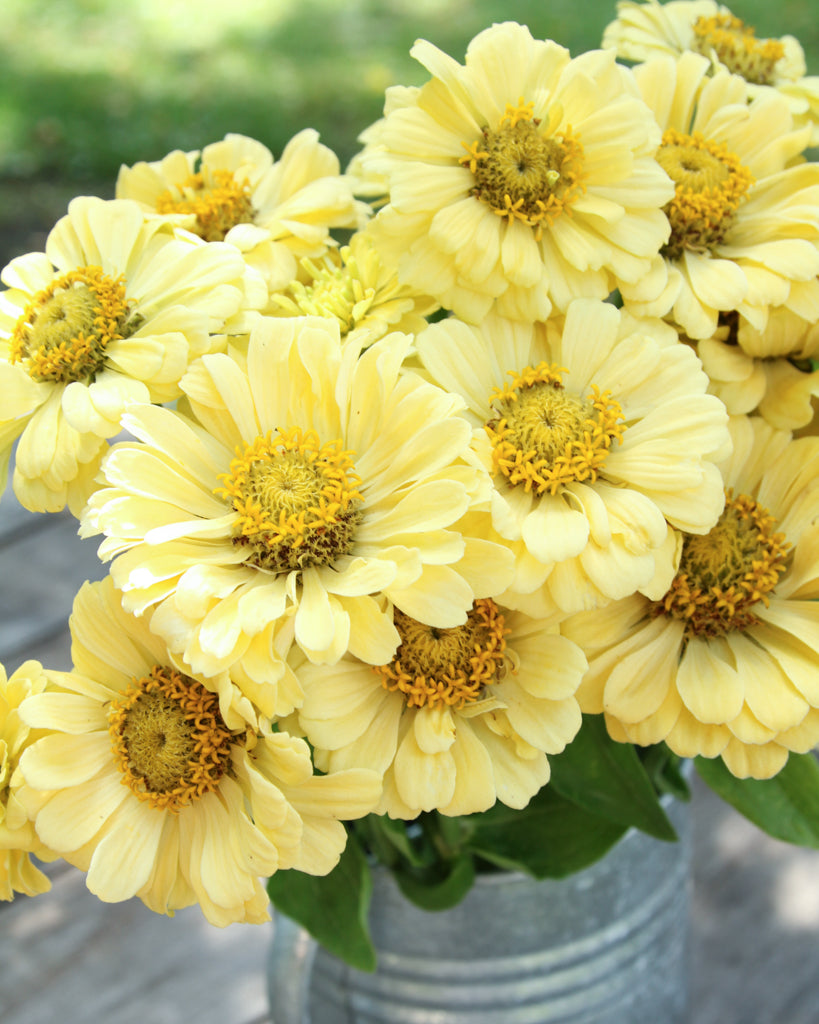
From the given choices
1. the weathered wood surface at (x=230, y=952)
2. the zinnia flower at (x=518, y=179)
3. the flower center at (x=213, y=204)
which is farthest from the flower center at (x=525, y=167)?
the weathered wood surface at (x=230, y=952)

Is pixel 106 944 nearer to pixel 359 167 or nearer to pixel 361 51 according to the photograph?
pixel 359 167

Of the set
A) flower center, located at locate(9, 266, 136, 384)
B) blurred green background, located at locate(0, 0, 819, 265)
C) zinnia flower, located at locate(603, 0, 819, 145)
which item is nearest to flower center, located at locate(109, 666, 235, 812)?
flower center, located at locate(9, 266, 136, 384)

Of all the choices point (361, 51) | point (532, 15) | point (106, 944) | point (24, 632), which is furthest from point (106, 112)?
point (106, 944)

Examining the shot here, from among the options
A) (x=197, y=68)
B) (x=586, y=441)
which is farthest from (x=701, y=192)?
(x=197, y=68)

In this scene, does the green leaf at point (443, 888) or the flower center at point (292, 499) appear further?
the green leaf at point (443, 888)

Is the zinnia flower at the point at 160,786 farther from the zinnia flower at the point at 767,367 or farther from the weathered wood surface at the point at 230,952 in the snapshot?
the weathered wood surface at the point at 230,952

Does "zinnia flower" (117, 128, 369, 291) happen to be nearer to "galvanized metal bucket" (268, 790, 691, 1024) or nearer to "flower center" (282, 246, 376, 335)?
Answer: "flower center" (282, 246, 376, 335)
